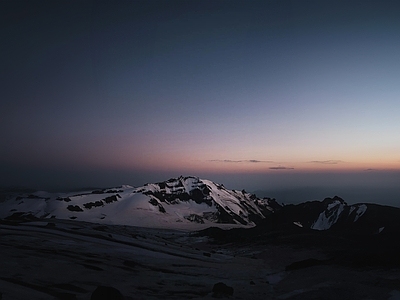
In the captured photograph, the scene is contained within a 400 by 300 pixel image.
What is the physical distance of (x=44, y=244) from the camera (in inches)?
1258

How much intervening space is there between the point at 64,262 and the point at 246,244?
38958 mm

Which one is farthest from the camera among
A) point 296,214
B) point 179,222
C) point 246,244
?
point 179,222

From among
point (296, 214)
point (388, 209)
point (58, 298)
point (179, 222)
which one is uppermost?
point (58, 298)

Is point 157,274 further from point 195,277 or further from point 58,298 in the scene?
point 58,298

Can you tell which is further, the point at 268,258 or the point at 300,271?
the point at 268,258

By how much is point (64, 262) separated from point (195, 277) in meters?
10.5

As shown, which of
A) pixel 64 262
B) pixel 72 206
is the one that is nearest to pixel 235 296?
pixel 64 262

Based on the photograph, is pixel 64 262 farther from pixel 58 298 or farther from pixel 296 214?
pixel 296 214

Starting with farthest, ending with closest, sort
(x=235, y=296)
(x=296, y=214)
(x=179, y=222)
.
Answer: (x=179, y=222) < (x=296, y=214) < (x=235, y=296)

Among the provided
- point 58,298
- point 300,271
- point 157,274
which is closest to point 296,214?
point 300,271

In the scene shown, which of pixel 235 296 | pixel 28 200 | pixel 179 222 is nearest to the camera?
pixel 235 296

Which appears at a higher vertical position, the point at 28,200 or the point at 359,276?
the point at 359,276

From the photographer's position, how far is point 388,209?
86562 millimetres

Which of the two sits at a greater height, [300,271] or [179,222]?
[300,271]
